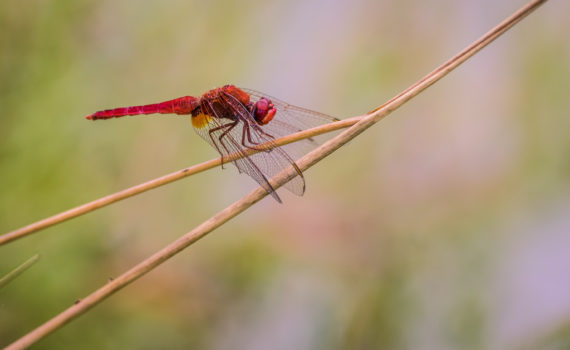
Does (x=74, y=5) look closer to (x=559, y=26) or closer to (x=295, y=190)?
(x=295, y=190)

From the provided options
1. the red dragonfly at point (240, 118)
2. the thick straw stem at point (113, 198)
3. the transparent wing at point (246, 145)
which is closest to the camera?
the thick straw stem at point (113, 198)

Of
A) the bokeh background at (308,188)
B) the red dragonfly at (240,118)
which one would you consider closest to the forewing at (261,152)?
the red dragonfly at (240,118)

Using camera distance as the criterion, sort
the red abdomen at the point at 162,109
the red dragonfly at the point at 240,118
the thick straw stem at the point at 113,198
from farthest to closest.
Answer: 1. the red abdomen at the point at 162,109
2. the red dragonfly at the point at 240,118
3. the thick straw stem at the point at 113,198

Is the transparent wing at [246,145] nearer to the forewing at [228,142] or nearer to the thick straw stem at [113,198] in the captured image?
the forewing at [228,142]

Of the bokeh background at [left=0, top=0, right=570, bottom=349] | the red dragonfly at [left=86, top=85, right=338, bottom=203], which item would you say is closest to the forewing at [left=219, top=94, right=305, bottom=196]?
the red dragonfly at [left=86, top=85, right=338, bottom=203]

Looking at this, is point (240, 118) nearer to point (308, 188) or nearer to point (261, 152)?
point (261, 152)

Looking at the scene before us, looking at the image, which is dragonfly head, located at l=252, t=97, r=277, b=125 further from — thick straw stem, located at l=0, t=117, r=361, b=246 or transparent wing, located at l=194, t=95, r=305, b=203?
thick straw stem, located at l=0, t=117, r=361, b=246

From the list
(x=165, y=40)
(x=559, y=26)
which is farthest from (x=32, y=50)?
(x=559, y=26)
